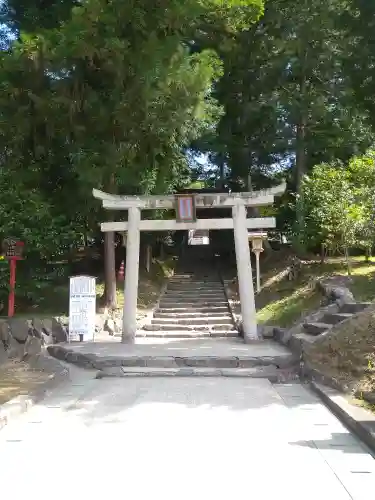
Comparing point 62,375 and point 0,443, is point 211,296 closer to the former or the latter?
point 62,375

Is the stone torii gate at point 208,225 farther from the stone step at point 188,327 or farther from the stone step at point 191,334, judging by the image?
the stone step at point 188,327

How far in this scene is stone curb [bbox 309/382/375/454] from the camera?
5096 mm

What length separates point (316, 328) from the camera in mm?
10969

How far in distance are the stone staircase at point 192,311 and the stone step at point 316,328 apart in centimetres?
314

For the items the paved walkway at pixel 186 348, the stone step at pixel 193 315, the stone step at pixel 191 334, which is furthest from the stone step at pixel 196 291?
the paved walkway at pixel 186 348

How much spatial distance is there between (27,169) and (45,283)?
128 inches

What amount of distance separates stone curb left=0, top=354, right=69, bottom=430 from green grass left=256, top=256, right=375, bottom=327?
6605mm

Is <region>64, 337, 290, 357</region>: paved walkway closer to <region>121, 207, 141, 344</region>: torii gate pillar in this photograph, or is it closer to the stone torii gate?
<region>121, 207, 141, 344</region>: torii gate pillar

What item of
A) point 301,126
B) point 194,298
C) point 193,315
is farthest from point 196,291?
point 301,126

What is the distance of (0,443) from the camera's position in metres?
5.13

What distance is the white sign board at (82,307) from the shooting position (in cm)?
1218

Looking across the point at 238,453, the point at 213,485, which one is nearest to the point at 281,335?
the point at 238,453

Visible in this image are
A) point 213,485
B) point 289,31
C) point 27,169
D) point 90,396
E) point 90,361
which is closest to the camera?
point 213,485

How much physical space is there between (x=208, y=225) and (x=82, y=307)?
3.76 m
